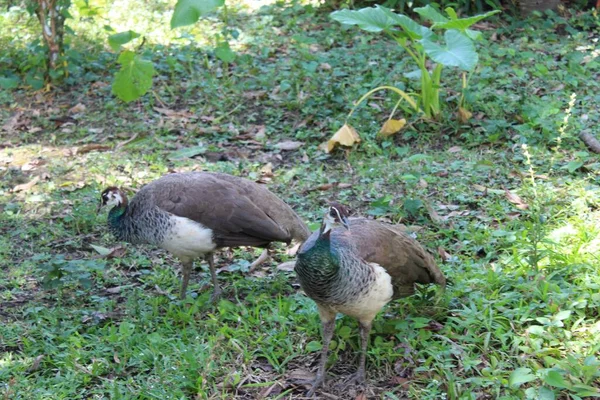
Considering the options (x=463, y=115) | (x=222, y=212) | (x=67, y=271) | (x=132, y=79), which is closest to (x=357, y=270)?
(x=222, y=212)

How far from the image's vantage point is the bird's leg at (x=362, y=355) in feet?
13.6

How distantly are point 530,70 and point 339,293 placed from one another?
487 cm

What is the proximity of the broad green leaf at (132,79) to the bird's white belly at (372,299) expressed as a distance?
4388mm

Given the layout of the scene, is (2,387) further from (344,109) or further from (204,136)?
(344,109)

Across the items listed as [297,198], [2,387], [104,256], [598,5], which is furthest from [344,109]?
[2,387]

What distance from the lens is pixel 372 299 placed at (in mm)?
4051

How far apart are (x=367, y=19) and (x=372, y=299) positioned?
11.0 feet

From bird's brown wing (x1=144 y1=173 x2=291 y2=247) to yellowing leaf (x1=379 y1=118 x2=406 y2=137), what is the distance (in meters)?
2.28

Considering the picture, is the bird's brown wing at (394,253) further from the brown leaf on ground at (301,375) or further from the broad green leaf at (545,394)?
the broad green leaf at (545,394)

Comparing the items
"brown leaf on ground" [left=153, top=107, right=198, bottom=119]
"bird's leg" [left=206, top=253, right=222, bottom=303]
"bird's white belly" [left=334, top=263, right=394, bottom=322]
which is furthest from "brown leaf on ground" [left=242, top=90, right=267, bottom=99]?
"bird's white belly" [left=334, top=263, right=394, bottom=322]

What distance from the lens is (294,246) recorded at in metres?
5.84

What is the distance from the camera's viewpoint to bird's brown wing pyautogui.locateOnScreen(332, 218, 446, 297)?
13.8ft

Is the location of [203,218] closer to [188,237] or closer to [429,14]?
[188,237]

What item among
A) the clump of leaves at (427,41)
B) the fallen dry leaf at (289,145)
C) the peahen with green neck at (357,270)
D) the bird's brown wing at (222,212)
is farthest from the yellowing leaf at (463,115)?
the peahen with green neck at (357,270)
